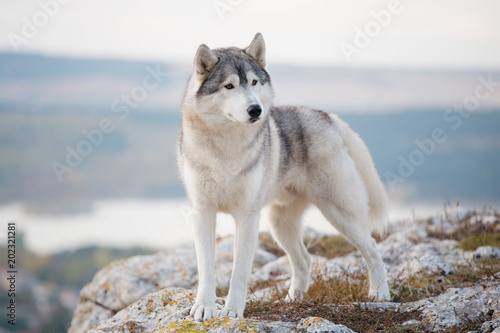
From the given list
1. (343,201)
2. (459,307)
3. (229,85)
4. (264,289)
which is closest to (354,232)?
(343,201)

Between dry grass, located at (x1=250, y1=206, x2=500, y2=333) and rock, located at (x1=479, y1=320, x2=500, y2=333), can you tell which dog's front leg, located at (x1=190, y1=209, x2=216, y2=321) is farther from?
rock, located at (x1=479, y1=320, x2=500, y2=333)

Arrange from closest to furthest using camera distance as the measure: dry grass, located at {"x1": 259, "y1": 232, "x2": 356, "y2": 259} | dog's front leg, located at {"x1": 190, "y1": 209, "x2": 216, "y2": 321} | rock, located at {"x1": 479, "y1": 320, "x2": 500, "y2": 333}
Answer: rock, located at {"x1": 479, "y1": 320, "x2": 500, "y2": 333} → dog's front leg, located at {"x1": 190, "y1": 209, "x2": 216, "y2": 321} → dry grass, located at {"x1": 259, "y1": 232, "x2": 356, "y2": 259}

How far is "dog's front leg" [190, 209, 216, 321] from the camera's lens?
4.19 m

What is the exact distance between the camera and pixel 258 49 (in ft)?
16.0

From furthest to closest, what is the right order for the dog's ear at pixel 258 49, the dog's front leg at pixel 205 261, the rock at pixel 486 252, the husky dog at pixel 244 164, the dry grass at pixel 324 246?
the dry grass at pixel 324 246, the rock at pixel 486 252, the dog's ear at pixel 258 49, the husky dog at pixel 244 164, the dog's front leg at pixel 205 261

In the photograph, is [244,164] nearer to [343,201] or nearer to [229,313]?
[229,313]

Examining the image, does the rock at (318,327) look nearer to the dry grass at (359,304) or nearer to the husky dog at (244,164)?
the dry grass at (359,304)

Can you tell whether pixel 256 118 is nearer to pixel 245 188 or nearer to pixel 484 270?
pixel 245 188

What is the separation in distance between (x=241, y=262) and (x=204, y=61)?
1865 mm

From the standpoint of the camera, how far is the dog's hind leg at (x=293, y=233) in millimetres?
6102

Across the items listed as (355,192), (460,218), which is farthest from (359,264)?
(460,218)

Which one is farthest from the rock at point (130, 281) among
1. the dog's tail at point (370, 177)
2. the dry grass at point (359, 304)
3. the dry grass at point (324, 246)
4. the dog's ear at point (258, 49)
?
the dog's ear at point (258, 49)

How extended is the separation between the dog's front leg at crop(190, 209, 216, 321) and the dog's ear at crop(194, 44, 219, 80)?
1.28 m

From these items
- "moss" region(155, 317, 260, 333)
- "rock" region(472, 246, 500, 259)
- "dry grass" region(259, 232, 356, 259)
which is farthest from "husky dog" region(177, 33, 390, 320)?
"dry grass" region(259, 232, 356, 259)
